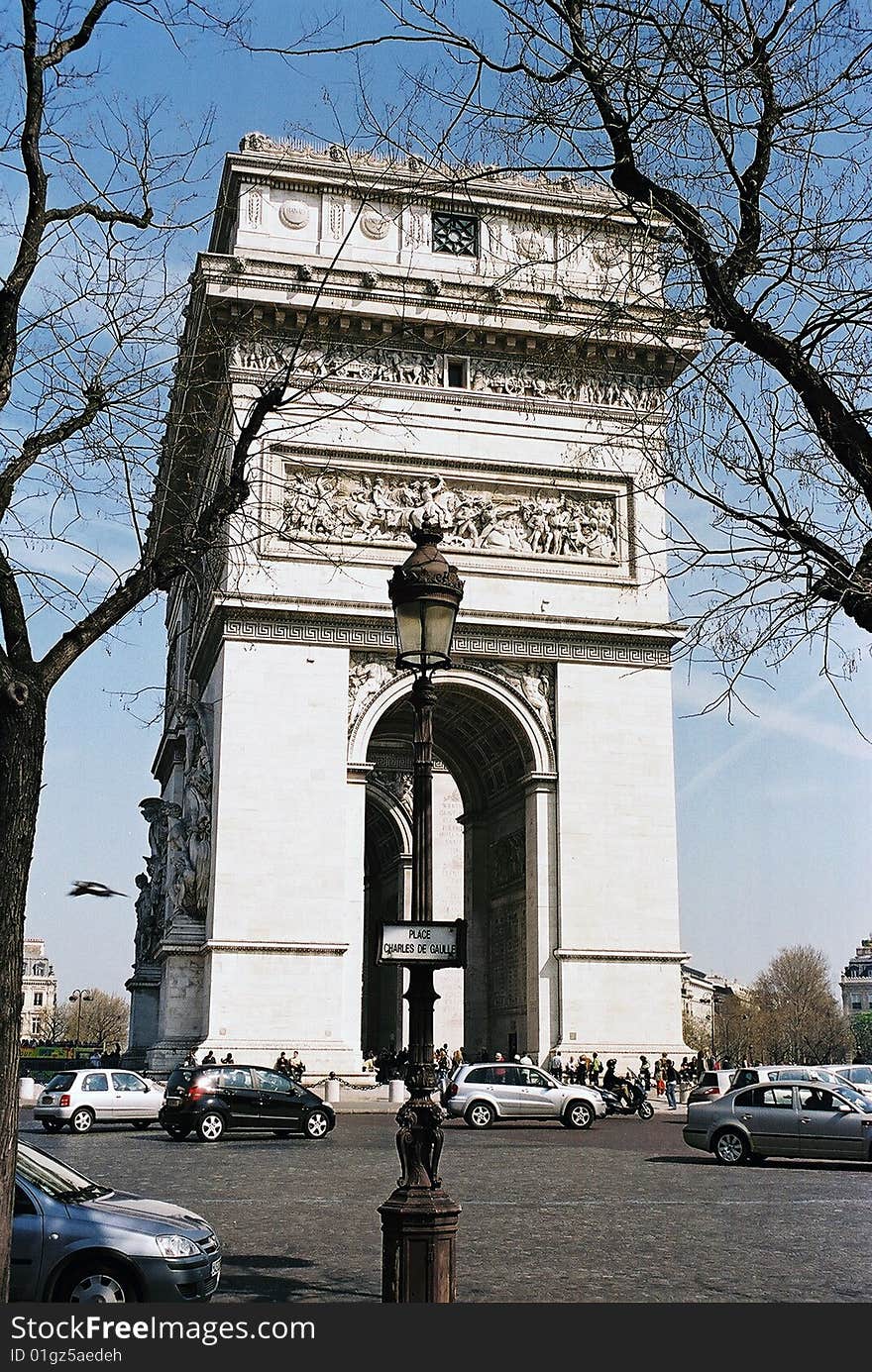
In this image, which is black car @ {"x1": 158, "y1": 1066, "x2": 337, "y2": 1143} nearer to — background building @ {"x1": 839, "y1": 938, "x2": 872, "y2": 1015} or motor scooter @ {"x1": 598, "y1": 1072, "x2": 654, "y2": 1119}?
motor scooter @ {"x1": 598, "y1": 1072, "x2": 654, "y2": 1119}

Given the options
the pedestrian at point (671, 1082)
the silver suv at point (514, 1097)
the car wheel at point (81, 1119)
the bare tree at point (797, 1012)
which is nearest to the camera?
the car wheel at point (81, 1119)

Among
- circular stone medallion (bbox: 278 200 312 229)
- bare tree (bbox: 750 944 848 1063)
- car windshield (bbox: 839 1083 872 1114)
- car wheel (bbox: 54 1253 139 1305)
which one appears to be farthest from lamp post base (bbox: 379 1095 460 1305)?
bare tree (bbox: 750 944 848 1063)

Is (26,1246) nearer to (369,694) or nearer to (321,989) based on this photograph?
(321,989)

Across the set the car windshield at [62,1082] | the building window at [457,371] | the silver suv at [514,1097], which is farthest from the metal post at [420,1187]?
the building window at [457,371]

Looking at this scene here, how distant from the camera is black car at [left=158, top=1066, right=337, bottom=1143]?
24.6 metres

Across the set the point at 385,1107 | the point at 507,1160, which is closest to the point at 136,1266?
the point at 507,1160

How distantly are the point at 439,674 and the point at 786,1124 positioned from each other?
15413mm

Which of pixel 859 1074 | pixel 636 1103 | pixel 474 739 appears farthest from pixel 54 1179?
pixel 474 739

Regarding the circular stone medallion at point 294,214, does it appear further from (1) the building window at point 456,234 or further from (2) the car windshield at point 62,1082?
→ (2) the car windshield at point 62,1082

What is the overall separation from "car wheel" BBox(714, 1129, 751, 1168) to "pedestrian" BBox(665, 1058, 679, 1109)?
38.8 feet

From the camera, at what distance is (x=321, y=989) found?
3162 centimetres

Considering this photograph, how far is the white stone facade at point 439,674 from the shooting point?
106ft

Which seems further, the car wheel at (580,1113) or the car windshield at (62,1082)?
the car wheel at (580,1113)

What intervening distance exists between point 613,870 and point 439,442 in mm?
10287
